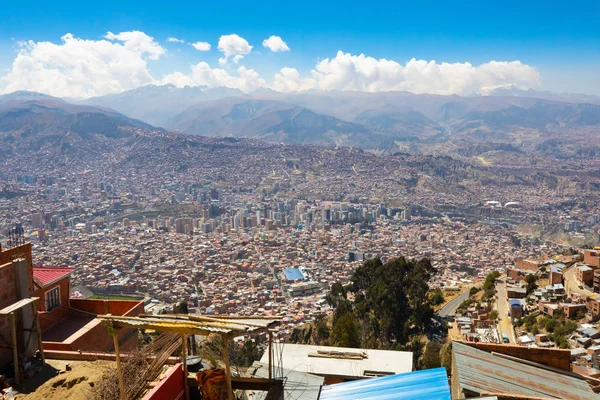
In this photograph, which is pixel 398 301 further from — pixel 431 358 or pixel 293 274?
pixel 293 274

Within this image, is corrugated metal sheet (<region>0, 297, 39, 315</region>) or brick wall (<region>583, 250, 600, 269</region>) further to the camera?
brick wall (<region>583, 250, 600, 269</region>)

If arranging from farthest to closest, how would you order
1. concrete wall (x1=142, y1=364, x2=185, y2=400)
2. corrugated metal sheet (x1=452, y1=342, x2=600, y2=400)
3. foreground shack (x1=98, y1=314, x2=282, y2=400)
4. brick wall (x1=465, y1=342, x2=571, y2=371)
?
1. brick wall (x1=465, y1=342, x2=571, y2=371)
2. corrugated metal sheet (x1=452, y1=342, x2=600, y2=400)
3. concrete wall (x1=142, y1=364, x2=185, y2=400)
4. foreground shack (x1=98, y1=314, x2=282, y2=400)

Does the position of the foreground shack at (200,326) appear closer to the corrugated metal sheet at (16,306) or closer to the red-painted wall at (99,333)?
the corrugated metal sheet at (16,306)

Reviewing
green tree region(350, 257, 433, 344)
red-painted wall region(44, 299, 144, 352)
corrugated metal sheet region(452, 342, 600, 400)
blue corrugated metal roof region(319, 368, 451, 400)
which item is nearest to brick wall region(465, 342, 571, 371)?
corrugated metal sheet region(452, 342, 600, 400)

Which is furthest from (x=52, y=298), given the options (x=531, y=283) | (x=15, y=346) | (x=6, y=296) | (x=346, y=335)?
(x=531, y=283)

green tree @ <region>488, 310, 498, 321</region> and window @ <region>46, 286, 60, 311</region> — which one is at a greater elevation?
window @ <region>46, 286, 60, 311</region>

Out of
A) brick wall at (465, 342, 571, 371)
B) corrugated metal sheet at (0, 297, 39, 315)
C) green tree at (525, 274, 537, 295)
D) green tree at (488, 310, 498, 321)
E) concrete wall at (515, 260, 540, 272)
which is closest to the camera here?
corrugated metal sheet at (0, 297, 39, 315)

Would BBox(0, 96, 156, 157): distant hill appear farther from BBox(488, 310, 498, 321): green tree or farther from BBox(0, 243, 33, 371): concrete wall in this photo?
BBox(0, 243, 33, 371): concrete wall

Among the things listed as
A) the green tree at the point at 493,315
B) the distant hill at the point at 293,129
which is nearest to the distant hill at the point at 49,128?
the distant hill at the point at 293,129
